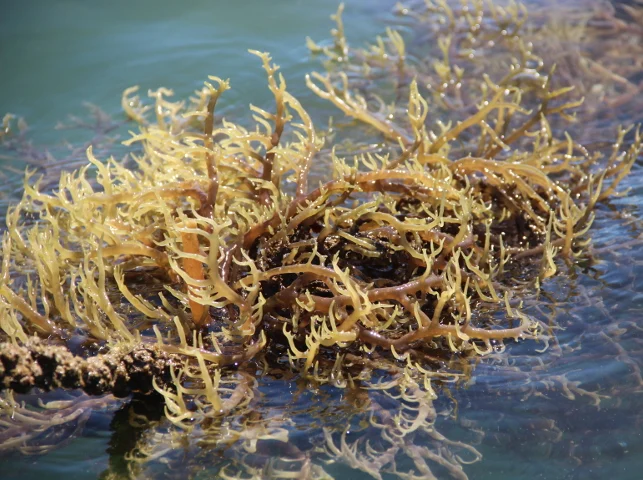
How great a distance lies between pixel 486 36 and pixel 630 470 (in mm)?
2957

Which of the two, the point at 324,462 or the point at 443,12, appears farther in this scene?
the point at 443,12

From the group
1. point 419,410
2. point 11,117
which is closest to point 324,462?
point 419,410

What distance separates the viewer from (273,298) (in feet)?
6.02

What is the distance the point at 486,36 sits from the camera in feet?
13.4

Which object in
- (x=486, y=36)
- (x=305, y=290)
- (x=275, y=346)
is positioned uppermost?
(x=486, y=36)

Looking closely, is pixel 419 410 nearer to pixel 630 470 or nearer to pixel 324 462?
pixel 324 462

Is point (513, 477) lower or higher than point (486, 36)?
lower

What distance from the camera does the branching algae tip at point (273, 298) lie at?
163 centimetres

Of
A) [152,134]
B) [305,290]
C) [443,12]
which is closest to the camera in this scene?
[305,290]

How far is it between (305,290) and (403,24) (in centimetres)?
285

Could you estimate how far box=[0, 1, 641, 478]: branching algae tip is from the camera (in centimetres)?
163

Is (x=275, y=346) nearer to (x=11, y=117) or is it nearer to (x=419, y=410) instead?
(x=419, y=410)

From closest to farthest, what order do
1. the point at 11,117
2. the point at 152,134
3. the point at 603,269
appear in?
the point at 152,134, the point at 603,269, the point at 11,117

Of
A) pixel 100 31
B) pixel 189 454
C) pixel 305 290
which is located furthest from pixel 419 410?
pixel 100 31
